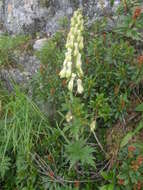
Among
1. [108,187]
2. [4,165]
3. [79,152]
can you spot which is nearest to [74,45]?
[79,152]

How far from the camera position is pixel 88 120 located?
12.1 ft

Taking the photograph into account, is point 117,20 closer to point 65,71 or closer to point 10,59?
point 65,71

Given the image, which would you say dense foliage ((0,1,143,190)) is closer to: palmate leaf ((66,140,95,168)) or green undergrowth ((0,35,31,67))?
palmate leaf ((66,140,95,168))

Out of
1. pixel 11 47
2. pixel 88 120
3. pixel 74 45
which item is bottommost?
pixel 88 120

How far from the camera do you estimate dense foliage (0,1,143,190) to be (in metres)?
3.60

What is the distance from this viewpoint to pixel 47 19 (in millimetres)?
5387

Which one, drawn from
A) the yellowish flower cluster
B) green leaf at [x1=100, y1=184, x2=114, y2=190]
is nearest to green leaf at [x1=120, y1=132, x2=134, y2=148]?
green leaf at [x1=100, y1=184, x2=114, y2=190]

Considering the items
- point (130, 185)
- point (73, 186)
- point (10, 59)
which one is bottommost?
point (73, 186)

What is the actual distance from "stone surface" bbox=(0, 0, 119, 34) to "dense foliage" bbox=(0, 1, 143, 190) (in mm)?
540

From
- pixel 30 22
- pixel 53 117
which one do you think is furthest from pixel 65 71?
pixel 30 22

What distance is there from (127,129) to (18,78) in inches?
85.1

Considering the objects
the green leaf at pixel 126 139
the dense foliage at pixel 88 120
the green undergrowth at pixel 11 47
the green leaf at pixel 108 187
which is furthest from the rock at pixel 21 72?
the green leaf at pixel 108 187

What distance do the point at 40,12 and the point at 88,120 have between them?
262 centimetres

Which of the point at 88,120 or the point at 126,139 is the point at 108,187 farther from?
the point at 88,120
